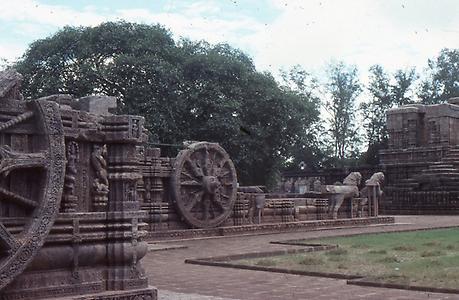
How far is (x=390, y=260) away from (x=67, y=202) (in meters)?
6.30

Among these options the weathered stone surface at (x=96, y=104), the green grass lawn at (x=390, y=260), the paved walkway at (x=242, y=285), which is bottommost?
the paved walkway at (x=242, y=285)

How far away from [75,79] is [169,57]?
4.81 metres

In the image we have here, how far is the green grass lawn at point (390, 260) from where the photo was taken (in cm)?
901

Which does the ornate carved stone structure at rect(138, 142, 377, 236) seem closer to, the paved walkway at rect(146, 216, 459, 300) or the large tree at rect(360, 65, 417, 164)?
the paved walkway at rect(146, 216, 459, 300)

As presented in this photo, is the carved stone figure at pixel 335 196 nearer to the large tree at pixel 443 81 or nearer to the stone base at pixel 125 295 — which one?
the stone base at pixel 125 295

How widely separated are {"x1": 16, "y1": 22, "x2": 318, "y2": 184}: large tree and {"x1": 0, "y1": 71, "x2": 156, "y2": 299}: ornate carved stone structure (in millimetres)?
23169

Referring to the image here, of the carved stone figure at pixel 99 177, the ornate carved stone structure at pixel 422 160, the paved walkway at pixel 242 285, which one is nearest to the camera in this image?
the carved stone figure at pixel 99 177

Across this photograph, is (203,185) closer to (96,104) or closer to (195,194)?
(195,194)

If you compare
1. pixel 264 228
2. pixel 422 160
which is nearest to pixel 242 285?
pixel 264 228

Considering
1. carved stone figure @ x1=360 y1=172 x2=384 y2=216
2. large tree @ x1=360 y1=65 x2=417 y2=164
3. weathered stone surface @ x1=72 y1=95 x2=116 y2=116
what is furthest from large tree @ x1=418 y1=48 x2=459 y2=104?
weathered stone surface @ x1=72 y1=95 x2=116 y2=116

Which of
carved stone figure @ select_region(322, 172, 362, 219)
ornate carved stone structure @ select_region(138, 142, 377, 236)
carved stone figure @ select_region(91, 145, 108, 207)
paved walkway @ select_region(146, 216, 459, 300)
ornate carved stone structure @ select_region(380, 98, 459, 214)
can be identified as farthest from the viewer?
ornate carved stone structure @ select_region(380, 98, 459, 214)

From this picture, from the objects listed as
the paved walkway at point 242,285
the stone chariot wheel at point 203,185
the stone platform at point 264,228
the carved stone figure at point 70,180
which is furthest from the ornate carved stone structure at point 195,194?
the carved stone figure at point 70,180

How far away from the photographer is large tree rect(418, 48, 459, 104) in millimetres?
52219

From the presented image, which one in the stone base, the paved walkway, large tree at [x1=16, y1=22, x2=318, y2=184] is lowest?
the paved walkway
